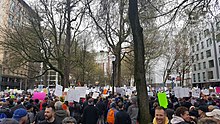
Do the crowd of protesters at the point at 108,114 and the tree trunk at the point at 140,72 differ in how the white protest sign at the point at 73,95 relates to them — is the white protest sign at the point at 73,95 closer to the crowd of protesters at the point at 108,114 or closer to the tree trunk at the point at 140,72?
the crowd of protesters at the point at 108,114

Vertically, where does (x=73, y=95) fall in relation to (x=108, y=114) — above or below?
above

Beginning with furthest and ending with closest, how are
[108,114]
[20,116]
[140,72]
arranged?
[108,114] < [140,72] < [20,116]

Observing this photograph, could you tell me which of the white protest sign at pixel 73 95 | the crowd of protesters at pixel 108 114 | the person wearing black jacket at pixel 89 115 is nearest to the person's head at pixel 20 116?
the crowd of protesters at pixel 108 114

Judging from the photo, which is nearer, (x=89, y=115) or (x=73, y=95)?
(x=89, y=115)

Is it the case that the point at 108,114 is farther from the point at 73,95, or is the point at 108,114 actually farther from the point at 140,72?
the point at 140,72

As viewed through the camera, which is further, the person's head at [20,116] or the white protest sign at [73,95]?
the white protest sign at [73,95]

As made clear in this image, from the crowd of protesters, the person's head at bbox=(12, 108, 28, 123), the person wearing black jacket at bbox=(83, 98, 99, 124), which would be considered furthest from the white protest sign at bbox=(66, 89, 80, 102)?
the person's head at bbox=(12, 108, 28, 123)

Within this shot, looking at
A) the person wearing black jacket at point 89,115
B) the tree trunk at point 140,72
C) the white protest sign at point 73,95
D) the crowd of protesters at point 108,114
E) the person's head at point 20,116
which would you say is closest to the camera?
the crowd of protesters at point 108,114

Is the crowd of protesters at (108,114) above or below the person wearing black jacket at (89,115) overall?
above

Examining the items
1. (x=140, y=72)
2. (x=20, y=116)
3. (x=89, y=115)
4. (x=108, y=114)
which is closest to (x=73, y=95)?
(x=89, y=115)

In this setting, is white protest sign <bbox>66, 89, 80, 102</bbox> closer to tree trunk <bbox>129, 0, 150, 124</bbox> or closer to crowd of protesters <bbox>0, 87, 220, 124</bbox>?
crowd of protesters <bbox>0, 87, 220, 124</bbox>

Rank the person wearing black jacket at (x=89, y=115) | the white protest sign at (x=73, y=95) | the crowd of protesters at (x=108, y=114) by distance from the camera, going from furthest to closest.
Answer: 1. the white protest sign at (x=73, y=95)
2. the person wearing black jacket at (x=89, y=115)
3. the crowd of protesters at (x=108, y=114)

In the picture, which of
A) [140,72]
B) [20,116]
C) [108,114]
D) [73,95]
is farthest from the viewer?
[73,95]

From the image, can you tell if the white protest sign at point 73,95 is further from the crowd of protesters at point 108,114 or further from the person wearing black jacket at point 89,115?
the person wearing black jacket at point 89,115
